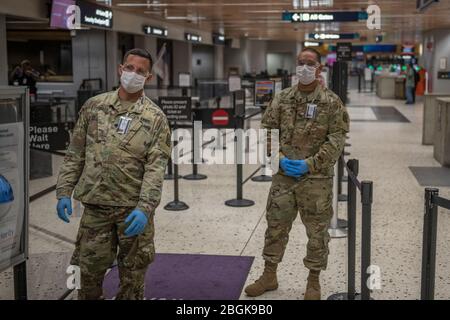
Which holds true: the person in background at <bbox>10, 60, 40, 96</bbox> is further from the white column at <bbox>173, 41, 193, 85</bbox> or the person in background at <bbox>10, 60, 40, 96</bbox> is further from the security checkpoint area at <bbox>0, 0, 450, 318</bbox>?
the white column at <bbox>173, 41, 193, 85</bbox>

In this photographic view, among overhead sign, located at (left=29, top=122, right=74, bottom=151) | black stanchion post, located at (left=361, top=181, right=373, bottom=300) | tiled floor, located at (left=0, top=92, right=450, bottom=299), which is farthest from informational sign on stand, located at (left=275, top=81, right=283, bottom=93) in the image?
black stanchion post, located at (left=361, top=181, right=373, bottom=300)

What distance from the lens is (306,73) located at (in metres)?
4.48

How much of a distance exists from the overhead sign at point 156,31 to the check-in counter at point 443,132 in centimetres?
1177

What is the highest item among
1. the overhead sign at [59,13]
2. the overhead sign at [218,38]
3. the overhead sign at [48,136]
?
the overhead sign at [218,38]

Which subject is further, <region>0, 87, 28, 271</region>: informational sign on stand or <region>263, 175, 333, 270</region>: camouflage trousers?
<region>263, 175, 333, 270</region>: camouflage trousers

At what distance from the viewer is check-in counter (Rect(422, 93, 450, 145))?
517 inches

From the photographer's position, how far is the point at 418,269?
5426 millimetres

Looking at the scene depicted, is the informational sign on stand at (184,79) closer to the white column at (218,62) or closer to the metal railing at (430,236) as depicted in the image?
the metal railing at (430,236)

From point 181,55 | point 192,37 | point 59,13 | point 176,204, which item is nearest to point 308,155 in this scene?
point 176,204

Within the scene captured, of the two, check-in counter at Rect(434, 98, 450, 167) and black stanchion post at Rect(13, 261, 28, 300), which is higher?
check-in counter at Rect(434, 98, 450, 167)

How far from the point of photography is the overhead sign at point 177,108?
824 centimetres

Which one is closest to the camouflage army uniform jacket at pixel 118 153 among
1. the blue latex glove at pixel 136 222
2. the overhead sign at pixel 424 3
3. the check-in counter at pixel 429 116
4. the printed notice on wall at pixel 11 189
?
the blue latex glove at pixel 136 222

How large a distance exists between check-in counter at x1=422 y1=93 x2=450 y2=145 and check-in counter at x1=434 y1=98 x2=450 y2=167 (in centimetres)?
176

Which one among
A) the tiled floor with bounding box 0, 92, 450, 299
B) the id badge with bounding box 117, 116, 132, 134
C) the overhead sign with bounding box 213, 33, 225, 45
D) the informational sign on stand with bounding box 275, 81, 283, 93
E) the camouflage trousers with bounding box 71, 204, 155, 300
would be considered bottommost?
the tiled floor with bounding box 0, 92, 450, 299
